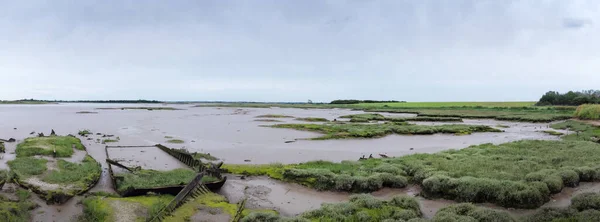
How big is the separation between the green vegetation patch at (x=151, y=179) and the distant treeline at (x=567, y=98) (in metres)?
121

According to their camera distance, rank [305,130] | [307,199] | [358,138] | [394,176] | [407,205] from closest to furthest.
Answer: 1. [407,205]
2. [307,199]
3. [394,176]
4. [358,138]
5. [305,130]

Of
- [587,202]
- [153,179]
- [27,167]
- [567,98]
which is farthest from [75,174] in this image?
[567,98]

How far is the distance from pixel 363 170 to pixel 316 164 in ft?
11.9

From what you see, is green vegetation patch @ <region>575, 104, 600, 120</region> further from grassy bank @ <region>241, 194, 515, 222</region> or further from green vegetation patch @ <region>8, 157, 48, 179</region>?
green vegetation patch @ <region>8, 157, 48, 179</region>

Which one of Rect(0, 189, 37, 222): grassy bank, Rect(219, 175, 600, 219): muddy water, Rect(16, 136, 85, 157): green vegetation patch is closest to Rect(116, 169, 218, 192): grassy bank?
Rect(219, 175, 600, 219): muddy water

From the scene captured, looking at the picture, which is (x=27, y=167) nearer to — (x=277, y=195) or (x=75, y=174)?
(x=75, y=174)

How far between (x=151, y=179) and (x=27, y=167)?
806 centimetres

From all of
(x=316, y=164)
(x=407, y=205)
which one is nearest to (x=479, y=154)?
(x=316, y=164)

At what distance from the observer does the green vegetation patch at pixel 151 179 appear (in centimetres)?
1694

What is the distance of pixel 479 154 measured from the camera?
84.7ft

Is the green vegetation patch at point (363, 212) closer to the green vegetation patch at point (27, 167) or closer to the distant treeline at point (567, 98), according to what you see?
the green vegetation patch at point (27, 167)

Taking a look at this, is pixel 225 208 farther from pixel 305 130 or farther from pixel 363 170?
pixel 305 130

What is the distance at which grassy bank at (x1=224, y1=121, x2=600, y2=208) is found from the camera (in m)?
15.8

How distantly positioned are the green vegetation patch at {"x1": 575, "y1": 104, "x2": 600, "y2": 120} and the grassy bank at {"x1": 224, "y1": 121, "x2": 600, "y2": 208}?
4187cm
